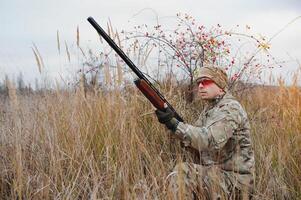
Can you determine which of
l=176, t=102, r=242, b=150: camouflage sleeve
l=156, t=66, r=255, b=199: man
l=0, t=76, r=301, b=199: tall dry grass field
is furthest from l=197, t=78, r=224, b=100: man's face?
l=0, t=76, r=301, b=199: tall dry grass field

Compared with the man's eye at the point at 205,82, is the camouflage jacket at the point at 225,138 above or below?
below

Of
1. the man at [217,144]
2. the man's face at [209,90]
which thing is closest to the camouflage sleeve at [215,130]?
the man at [217,144]

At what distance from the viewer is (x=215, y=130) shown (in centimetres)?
286

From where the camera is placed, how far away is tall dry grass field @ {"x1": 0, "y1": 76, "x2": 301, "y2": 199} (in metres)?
3.12

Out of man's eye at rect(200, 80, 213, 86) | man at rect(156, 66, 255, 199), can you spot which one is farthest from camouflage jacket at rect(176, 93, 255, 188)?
man's eye at rect(200, 80, 213, 86)

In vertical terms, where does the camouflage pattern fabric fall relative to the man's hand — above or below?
below

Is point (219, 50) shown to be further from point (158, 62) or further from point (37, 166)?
point (37, 166)

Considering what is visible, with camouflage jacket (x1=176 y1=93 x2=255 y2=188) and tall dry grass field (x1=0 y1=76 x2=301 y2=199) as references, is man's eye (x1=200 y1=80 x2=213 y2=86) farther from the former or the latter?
tall dry grass field (x1=0 y1=76 x2=301 y2=199)

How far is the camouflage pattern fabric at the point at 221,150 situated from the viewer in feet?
9.37

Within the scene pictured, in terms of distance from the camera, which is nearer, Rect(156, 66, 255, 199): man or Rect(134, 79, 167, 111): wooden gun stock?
Rect(156, 66, 255, 199): man

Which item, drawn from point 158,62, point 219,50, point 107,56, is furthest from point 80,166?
point 219,50

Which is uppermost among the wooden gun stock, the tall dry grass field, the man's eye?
the man's eye

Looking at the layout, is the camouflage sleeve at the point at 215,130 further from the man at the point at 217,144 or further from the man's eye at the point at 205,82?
the man's eye at the point at 205,82

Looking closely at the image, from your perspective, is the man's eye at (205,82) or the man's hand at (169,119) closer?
the man's hand at (169,119)
